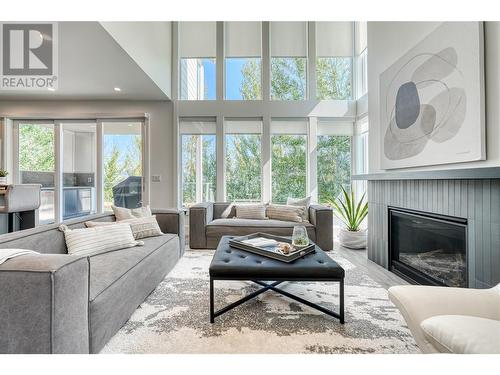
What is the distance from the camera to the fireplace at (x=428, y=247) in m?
1.90

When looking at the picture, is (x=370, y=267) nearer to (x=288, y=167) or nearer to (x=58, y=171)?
(x=288, y=167)

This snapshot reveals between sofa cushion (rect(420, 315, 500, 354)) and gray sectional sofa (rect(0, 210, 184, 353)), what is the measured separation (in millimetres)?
1508

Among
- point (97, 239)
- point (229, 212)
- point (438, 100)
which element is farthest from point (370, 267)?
point (97, 239)

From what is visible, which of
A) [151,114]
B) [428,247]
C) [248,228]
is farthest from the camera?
[151,114]

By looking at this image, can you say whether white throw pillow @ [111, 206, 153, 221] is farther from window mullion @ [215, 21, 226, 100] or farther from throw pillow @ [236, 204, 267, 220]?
window mullion @ [215, 21, 226, 100]

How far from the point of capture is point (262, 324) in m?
1.59

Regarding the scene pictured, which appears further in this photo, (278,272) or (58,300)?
(278,272)

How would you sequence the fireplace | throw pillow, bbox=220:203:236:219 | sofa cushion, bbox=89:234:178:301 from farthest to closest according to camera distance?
1. throw pillow, bbox=220:203:236:219
2. the fireplace
3. sofa cushion, bbox=89:234:178:301

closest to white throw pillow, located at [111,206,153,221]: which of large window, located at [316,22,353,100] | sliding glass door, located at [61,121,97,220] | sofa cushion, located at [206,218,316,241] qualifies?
sofa cushion, located at [206,218,316,241]

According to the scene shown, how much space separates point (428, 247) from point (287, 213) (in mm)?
1908

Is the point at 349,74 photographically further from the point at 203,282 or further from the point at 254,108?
the point at 203,282

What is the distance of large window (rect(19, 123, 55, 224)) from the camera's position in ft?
15.4

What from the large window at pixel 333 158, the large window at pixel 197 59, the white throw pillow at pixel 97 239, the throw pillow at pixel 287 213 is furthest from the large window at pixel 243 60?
the white throw pillow at pixel 97 239

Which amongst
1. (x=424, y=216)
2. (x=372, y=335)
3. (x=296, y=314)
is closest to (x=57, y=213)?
(x=296, y=314)
